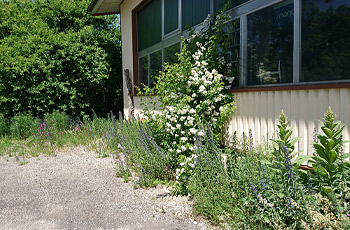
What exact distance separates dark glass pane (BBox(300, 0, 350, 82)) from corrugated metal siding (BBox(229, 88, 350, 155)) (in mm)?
220

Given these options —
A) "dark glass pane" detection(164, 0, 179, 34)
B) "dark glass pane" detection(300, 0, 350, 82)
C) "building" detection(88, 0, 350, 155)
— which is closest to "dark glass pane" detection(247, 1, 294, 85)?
"building" detection(88, 0, 350, 155)

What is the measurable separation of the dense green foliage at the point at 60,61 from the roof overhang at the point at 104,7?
2.00ft

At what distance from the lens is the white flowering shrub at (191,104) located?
452cm

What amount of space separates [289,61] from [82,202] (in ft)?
10.5

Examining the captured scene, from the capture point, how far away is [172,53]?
741 cm

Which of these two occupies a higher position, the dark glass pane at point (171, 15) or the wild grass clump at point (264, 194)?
the dark glass pane at point (171, 15)

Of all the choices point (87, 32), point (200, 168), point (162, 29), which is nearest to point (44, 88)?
point (87, 32)

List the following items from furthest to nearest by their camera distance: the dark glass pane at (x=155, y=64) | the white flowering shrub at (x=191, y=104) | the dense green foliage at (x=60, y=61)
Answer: the dense green foliage at (x=60, y=61) < the dark glass pane at (x=155, y=64) < the white flowering shrub at (x=191, y=104)

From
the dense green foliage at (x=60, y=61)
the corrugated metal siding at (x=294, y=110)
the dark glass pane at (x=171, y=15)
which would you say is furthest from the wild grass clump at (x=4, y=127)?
the corrugated metal siding at (x=294, y=110)

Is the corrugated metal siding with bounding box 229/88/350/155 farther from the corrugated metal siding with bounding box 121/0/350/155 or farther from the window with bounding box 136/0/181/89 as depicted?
the window with bounding box 136/0/181/89

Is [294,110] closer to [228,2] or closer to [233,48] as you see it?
[233,48]

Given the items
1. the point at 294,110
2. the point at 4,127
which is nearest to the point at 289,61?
the point at 294,110

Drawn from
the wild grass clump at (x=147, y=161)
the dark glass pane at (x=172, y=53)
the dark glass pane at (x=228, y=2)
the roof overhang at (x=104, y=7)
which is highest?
the roof overhang at (x=104, y=7)

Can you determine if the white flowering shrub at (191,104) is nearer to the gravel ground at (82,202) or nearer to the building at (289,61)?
the building at (289,61)
